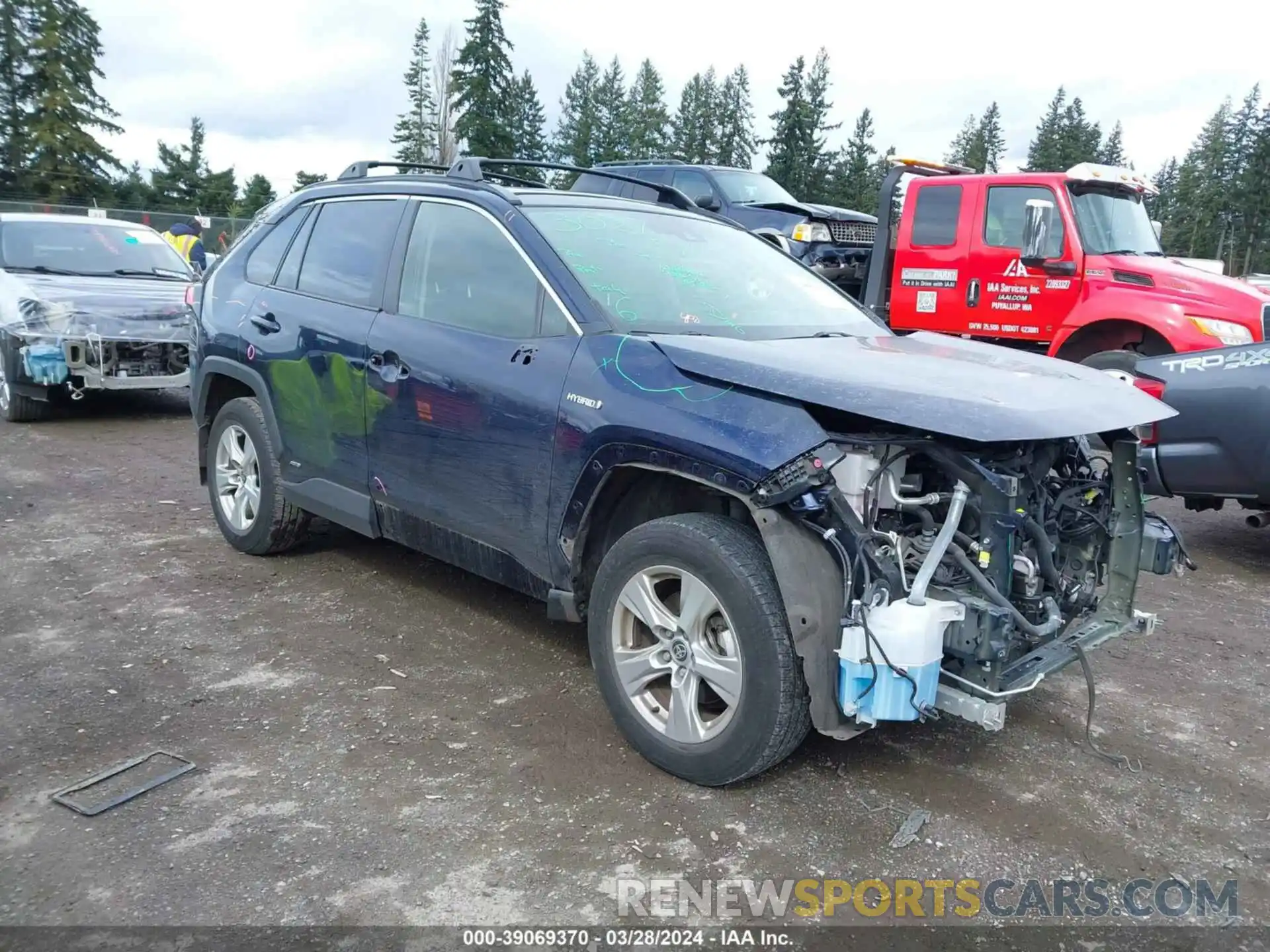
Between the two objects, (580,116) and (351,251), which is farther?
(580,116)

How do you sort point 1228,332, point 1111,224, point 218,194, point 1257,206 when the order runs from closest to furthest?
point 1228,332
point 1111,224
point 218,194
point 1257,206

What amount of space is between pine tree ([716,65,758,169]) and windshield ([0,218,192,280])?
2636 inches

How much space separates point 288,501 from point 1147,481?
469 cm

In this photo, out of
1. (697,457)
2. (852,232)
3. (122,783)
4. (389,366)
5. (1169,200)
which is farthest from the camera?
(1169,200)

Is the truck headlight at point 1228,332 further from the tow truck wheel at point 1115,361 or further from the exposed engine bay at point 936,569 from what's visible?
the exposed engine bay at point 936,569

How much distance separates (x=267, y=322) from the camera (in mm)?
4832

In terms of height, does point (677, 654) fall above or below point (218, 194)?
below

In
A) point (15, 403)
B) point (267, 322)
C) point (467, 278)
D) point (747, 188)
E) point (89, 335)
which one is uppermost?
point (747, 188)

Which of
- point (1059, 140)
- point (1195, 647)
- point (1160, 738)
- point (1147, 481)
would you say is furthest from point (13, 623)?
point (1059, 140)

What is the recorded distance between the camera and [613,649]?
Result: 3.31 meters

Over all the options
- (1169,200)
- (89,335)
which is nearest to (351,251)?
(89,335)

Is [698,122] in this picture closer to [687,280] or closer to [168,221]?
[168,221]

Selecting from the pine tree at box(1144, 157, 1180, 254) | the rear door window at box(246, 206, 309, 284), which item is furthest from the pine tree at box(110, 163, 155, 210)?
the pine tree at box(1144, 157, 1180, 254)

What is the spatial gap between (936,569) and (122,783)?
259 cm
